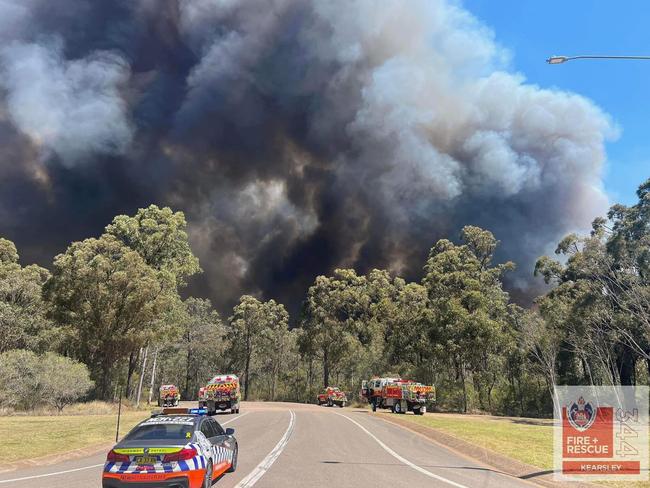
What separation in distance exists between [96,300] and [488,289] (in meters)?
40.9

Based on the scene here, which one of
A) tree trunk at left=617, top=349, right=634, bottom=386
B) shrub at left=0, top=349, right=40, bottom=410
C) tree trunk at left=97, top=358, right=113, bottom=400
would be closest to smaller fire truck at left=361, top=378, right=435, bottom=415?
tree trunk at left=617, top=349, right=634, bottom=386

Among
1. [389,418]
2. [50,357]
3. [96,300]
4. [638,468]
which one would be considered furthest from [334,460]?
[96,300]

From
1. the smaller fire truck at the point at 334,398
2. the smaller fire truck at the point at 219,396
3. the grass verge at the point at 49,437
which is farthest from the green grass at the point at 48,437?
the smaller fire truck at the point at 334,398

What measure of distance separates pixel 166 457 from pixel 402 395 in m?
32.7

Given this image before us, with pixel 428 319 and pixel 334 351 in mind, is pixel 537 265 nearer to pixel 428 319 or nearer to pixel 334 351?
pixel 428 319

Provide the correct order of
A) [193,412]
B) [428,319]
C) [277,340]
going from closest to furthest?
[193,412] < [428,319] < [277,340]

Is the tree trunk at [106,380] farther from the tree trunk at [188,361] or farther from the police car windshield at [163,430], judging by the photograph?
the tree trunk at [188,361]

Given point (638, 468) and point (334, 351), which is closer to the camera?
point (638, 468)

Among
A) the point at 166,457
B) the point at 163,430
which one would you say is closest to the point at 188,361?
the point at 163,430

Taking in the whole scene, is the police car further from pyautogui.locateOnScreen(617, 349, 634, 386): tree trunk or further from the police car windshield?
pyautogui.locateOnScreen(617, 349, 634, 386): tree trunk

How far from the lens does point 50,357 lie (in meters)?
32.3

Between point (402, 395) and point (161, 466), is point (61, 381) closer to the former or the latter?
point (402, 395)

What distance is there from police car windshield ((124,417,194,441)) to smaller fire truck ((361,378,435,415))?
30.5m

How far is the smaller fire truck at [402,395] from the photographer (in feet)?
122
